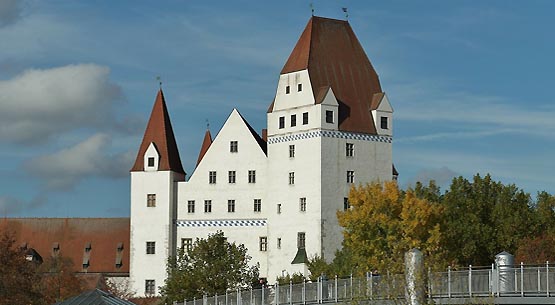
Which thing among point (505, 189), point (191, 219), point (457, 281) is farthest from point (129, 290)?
point (457, 281)

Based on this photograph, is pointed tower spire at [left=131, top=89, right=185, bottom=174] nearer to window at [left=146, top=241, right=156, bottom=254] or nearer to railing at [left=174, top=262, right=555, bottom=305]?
window at [left=146, top=241, right=156, bottom=254]

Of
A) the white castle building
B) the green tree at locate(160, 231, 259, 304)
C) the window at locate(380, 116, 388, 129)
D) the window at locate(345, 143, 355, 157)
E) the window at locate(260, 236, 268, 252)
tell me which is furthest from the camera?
the window at locate(260, 236, 268, 252)

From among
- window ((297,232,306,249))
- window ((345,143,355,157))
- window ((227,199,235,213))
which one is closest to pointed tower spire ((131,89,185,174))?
window ((227,199,235,213))

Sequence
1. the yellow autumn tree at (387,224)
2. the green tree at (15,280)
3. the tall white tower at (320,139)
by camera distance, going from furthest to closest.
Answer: the tall white tower at (320,139) → the yellow autumn tree at (387,224) → the green tree at (15,280)

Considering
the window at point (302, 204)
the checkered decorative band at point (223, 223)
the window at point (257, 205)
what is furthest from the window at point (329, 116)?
the checkered decorative band at point (223, 223)

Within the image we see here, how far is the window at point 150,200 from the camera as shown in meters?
121

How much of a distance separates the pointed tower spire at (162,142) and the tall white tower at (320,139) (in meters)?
10.0

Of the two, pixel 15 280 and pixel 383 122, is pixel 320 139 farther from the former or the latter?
pixel 15 280

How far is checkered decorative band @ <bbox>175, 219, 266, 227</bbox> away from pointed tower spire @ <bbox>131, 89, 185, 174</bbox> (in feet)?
14.5

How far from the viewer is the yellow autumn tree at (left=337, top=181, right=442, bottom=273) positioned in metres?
95.9

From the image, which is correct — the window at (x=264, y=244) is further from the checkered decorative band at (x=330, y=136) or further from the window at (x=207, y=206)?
the checkered decorative band at (x=330, y=136)

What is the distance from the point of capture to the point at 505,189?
327 feet

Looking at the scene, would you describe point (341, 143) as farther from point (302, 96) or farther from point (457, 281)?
point (457, 281)

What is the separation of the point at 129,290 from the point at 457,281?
222 ft
